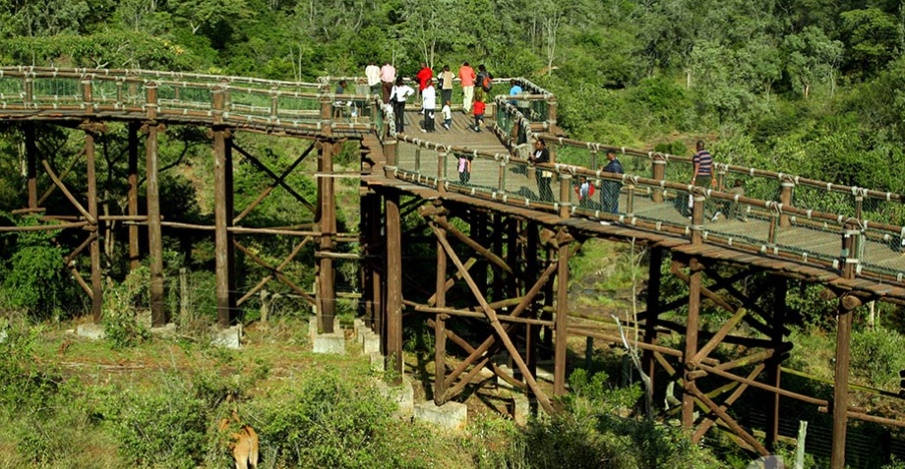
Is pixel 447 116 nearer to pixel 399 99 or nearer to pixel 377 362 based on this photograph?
pixel 399 99

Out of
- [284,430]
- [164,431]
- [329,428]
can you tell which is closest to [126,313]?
[164,431]

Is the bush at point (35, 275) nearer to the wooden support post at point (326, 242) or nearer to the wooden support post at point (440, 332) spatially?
the wooden support post at point (326, 242)

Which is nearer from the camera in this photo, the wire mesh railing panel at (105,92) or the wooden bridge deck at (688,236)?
the wooden bridge deck at (688,236)

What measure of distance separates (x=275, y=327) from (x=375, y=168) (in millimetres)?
6929

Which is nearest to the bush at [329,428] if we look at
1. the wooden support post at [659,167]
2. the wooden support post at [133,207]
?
the wooden support post at [659,167]

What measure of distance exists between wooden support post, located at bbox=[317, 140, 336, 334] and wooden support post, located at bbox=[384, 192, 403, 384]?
158 inches

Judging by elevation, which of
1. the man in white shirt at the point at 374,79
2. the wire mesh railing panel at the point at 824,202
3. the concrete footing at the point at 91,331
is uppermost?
the man in white shirt at the point at 374,79

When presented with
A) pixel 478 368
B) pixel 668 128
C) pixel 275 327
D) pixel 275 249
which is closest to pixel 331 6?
pixel 668 128

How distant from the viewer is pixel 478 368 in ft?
75.7

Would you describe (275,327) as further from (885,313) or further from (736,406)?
(885,313)

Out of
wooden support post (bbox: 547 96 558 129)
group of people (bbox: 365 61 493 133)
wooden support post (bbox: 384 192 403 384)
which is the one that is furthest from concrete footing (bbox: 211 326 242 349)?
wooden support post (bbox: 547 96 558 129)

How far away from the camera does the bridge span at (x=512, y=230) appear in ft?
63.0

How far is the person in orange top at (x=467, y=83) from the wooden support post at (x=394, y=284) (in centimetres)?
483

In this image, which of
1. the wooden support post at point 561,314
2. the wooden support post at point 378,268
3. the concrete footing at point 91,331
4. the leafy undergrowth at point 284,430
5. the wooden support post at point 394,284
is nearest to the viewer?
the leafy undergrowth at point 284,430
